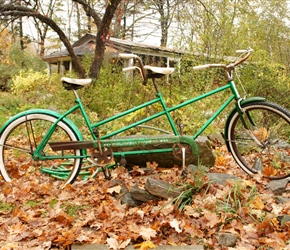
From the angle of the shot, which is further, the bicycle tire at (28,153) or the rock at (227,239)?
the bicycle tire at (28,153)

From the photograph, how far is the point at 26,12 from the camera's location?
406 inches

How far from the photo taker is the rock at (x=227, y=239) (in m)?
2.55

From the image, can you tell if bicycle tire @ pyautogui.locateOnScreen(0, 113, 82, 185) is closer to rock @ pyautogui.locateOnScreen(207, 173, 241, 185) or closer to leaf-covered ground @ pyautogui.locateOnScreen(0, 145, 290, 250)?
leaf-covered ground @ pyautogui.locateOnScreen(0, 145, 290, 250)

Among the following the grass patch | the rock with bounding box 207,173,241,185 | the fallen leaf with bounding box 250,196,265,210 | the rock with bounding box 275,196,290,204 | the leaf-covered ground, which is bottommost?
the grass patch

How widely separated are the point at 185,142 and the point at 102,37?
23.4 ft

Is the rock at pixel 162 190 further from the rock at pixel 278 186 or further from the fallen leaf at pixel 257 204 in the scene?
the rock at pixel 278 186

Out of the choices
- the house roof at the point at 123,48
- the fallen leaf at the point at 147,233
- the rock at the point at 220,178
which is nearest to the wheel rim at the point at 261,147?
the rock at the point at 220,178

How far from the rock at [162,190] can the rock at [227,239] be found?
2.08ft

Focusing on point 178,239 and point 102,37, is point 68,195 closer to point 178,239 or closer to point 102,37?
point 178,239

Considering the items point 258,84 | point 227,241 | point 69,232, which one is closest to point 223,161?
point 227,241

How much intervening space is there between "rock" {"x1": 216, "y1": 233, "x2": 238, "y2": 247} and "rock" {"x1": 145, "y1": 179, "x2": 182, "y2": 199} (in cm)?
63

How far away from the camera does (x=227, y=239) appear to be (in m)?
2.56

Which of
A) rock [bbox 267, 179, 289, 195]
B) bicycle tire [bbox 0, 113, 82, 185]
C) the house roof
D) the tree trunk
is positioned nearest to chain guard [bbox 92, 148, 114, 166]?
bicycle tire [bbox 0, 113, 82, 185]

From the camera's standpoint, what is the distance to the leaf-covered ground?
2.59 metres
